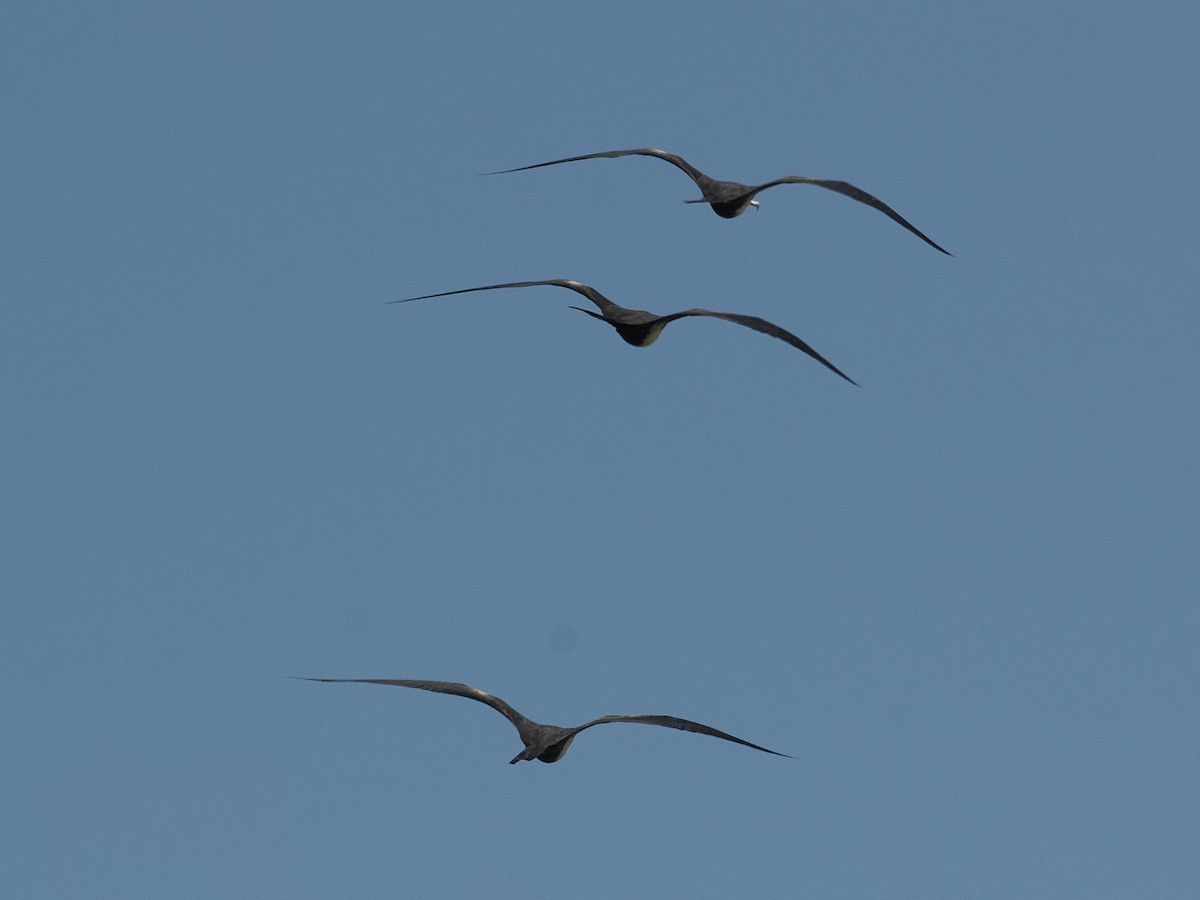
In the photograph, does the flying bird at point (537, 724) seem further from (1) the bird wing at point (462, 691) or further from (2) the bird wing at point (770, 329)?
(2) the bird wing at point (770, 329)

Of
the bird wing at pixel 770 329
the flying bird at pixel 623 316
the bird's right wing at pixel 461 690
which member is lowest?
the bird's right wing at pixel 461 690

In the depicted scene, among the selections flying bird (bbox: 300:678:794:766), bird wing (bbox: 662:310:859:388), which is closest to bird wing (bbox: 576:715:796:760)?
flying bird (bbox: 300:678:794:766)

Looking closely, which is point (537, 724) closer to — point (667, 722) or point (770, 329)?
point (667, 722)

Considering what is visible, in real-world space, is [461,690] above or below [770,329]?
below

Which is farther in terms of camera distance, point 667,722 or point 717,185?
point 717,185

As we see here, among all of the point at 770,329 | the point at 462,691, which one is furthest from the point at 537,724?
the point at 770,329

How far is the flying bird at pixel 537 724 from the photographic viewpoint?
47.3 m

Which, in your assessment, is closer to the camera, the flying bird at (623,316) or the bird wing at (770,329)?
the bird wing at (770,329)

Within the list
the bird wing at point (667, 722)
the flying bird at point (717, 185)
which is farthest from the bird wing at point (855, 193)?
the bird wing at point (667, 722)

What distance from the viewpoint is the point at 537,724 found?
51.3 metres

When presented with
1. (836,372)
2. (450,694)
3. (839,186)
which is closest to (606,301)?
(839,186)

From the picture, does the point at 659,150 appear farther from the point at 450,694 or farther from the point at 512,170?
the point at 450,694

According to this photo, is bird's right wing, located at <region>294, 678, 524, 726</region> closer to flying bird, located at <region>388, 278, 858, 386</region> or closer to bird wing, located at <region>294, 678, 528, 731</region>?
bird wing, located at <region>294, 678, 528, 731</region>

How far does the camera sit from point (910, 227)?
49156mm
